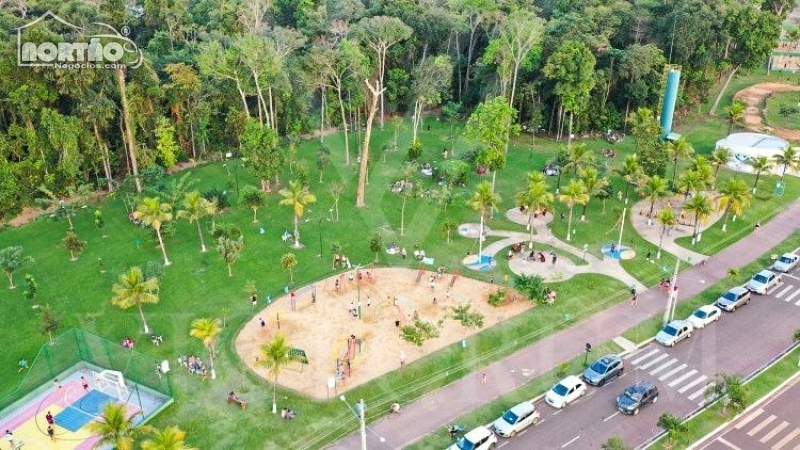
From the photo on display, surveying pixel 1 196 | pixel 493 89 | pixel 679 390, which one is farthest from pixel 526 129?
pixel 1 196

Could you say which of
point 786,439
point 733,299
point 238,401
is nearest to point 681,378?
point 786,439

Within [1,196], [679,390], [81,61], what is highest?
[81,61]

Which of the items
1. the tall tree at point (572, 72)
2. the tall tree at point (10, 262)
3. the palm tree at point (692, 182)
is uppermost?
the tall tree at point (572, 72)

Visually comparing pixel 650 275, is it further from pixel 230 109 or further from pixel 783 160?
pixel 230 109

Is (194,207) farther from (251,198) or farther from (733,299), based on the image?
(733,299)

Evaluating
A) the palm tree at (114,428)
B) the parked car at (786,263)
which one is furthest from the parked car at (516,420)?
the parked car at (786,263)

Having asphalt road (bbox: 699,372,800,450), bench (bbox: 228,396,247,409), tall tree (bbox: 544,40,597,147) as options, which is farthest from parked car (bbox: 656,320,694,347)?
tall tree (bbox: 544,40,597,147)

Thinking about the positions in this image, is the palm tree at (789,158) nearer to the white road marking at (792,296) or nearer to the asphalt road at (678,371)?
the asphalt road at (678,371)
